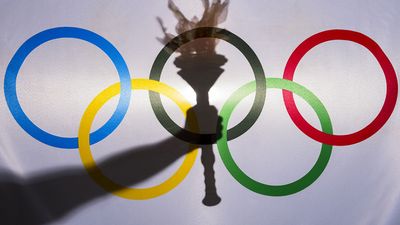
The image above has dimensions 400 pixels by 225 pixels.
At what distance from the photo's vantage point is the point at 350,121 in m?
1.09

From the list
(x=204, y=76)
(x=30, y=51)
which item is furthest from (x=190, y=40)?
(x=30, y=51)

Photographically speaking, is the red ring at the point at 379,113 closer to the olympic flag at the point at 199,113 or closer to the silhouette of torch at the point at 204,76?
the olympic flag at the point at 199,113

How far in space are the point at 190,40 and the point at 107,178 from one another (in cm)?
48

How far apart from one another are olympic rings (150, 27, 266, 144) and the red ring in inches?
3.4

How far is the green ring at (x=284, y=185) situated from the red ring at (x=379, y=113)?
3 cm

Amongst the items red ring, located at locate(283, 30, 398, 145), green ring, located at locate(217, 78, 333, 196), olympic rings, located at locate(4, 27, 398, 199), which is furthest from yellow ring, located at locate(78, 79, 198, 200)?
red ring, located at locate(283, 30, 398, 145)

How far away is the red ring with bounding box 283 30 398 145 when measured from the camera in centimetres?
108

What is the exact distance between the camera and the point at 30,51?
3.35ft

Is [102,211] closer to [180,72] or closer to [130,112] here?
[130,112]

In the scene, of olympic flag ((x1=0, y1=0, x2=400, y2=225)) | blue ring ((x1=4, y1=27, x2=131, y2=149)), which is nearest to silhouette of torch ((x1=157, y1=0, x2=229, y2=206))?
olympic flag ((x1=0, y1=0, x2=400, y2=225))

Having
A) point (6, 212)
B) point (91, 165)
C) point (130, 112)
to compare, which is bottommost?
point (6, 212)

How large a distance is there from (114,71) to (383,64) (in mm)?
844

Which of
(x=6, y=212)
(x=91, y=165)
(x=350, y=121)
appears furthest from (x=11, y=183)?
(x=350, y=121)

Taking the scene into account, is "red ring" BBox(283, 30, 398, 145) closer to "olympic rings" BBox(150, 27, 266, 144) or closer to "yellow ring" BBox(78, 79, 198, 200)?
"olympic rings" BBox(150, 27, 266, 144)
